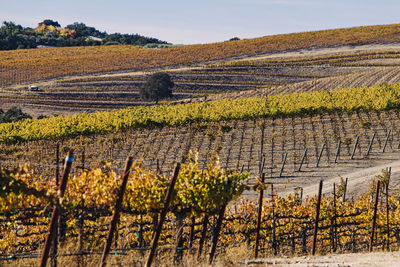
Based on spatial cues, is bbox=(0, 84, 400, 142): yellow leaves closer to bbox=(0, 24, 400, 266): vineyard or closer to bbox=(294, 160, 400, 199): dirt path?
bbox=(0, 24, 400, 266): vineyard

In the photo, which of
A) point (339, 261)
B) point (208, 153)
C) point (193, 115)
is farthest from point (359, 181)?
point (339, 261)

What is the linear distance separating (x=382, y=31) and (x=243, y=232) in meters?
112

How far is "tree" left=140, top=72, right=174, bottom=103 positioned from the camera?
71.4m

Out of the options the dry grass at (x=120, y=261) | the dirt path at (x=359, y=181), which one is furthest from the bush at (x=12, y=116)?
the dry grass at (x=120, y=261)

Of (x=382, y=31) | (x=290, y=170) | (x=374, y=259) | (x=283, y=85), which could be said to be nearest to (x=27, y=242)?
(x=374, y=259)

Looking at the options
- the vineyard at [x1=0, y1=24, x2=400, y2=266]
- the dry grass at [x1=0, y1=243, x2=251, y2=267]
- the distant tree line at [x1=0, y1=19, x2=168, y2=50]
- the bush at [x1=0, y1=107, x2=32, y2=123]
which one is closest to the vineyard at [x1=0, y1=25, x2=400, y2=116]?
the vineyard at [x1=0, y1=24, x2=400, y2=266]

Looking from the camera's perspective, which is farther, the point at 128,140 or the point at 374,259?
the point at 128,140

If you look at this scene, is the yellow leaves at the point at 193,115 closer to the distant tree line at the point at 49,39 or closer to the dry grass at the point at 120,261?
the dry grass at the point at 120,261

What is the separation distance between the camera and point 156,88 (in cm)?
7150

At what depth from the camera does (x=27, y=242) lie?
617 inches

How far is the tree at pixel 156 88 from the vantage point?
7144 centimetres

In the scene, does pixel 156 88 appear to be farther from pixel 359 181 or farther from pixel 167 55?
pixel 359 181

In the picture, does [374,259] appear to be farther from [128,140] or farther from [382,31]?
[382,31]

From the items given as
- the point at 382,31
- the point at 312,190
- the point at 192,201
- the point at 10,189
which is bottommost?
the point at 312,190
